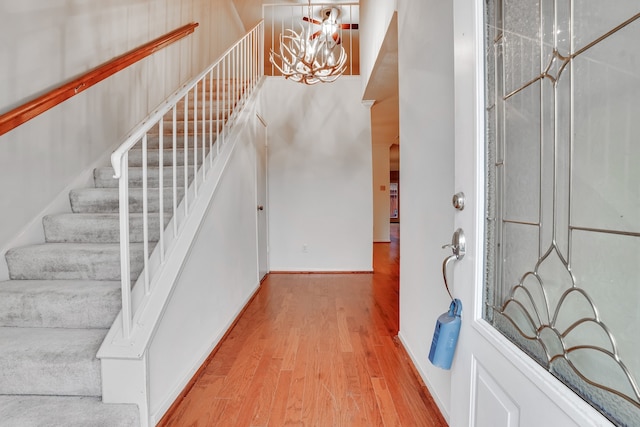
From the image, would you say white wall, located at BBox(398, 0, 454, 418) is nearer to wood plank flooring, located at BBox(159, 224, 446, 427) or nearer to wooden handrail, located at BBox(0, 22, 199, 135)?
wood plank flooring, located at BBox(159, 224, 446, 427)

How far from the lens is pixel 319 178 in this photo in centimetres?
435

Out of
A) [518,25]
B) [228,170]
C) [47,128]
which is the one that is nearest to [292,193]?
[228,170]

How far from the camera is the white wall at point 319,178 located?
4.31 metres

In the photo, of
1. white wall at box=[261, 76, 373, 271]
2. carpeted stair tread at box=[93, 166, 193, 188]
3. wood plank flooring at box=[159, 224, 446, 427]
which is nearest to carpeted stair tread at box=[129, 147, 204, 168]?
carpeted stair tread at box=[93, 166, 193, 188]

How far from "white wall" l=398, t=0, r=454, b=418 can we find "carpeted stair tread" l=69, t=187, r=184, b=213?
160cm

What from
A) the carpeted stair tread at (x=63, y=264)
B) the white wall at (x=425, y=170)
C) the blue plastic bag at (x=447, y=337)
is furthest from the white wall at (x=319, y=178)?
the blue plastic bag at (x=447, y=337)

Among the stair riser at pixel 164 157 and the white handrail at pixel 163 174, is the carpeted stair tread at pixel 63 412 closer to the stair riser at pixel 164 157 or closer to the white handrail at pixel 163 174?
the white handrail at pixel 163 174

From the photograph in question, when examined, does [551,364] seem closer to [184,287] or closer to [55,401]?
[184,287]

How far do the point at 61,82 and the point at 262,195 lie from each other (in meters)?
2.21

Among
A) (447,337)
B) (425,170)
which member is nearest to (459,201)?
(447,337)

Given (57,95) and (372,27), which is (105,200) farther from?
(372,27)

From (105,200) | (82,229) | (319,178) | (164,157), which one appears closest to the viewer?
(82,229)

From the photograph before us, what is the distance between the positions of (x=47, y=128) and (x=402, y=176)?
2.39 meters

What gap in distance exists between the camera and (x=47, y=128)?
6.57ft
